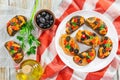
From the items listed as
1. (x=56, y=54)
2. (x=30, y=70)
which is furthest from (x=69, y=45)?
(x=30, y=70)

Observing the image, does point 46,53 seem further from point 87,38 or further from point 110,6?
point 110,6

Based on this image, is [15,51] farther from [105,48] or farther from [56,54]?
[105,48]

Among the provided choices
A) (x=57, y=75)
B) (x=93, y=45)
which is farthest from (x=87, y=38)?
(x=57, y=75)

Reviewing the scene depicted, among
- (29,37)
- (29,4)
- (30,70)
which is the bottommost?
(30,70)

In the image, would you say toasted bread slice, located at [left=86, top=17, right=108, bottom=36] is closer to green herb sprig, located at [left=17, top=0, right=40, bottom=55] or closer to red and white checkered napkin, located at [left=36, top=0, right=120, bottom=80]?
red and white checkered napkin, located at [left=36, top=0, right=120, bottom=80]

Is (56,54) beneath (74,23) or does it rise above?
beneath

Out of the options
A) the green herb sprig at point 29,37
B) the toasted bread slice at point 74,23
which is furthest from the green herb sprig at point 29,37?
the toasted bread slice at point 74,23
